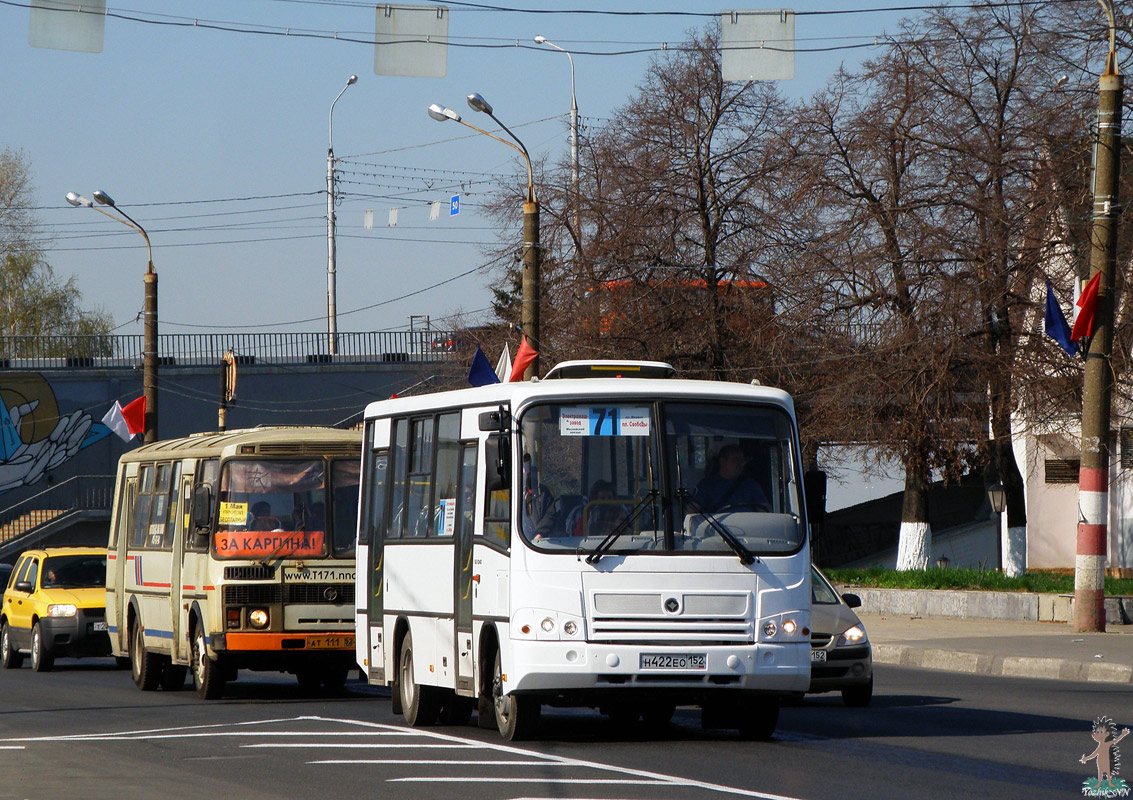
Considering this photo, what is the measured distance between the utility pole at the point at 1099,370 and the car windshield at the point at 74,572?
1383cm

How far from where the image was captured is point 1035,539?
141 feet

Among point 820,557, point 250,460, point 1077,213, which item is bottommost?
point 820,557

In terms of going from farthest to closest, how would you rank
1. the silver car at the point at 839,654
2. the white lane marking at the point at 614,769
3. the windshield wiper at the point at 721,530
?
the silver car at the point at 839,654 < the windshield wiper at the point at 721,530 < the white lane marking at the point at 614,769

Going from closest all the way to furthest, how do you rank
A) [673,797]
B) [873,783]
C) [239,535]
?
[673,797] < [873,783] < [239,535]

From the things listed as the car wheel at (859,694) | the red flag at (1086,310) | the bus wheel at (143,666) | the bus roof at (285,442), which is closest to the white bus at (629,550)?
the car wheel at (859,694)

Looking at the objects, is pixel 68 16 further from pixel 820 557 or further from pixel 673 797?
pixel 820 557

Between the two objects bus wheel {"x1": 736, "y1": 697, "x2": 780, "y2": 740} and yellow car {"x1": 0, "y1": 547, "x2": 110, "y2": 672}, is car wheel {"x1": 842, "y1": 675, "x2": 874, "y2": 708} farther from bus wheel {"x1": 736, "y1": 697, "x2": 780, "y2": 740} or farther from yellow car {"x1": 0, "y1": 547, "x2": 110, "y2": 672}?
yellow car {"x1": 0, "y1": 547, "x2": 110, "y2": 672}

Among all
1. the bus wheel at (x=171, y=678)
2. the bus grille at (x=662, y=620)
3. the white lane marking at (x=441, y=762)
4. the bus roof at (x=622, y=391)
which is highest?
the bus roof at (x=622, y=391)

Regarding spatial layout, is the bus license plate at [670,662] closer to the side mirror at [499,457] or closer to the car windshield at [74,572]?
the side mirror at [499,457]

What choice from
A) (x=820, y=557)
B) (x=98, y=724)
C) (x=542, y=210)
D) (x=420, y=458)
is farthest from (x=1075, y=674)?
(x=820, y=557)

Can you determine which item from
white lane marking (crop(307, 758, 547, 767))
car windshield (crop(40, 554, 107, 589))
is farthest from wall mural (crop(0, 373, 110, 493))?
white lane marking (crop(307, 758, 547, 767))

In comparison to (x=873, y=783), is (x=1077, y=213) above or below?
above

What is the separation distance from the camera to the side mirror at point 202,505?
672 inches

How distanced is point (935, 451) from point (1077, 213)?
6.62 meters
